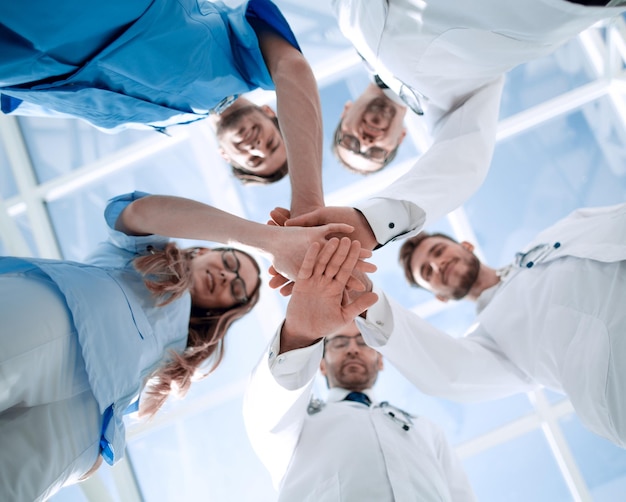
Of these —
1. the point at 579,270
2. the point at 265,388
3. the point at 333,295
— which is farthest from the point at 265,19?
the point at 579,270

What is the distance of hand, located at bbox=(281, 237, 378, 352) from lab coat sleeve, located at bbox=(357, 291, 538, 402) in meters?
0.39

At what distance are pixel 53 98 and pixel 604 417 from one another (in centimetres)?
211

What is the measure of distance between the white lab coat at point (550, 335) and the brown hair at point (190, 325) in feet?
2.23

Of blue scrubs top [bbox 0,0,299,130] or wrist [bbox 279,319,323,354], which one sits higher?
blue scrubs top [bbox 0,0,299,130]

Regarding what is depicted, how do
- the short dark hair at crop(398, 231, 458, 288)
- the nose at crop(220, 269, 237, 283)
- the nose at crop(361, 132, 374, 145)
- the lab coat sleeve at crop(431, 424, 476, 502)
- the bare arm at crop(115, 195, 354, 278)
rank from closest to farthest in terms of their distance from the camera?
the bare arm at crop(115, 195, 354, 278) < the lab coat sleeve at crop(431, 424, 476, 502) < the nose at crop(220, 269, 237, 283) < the nose at crop(361, 132, 374, 145) < the short dark hair at crop(398, 231, 458, 288)

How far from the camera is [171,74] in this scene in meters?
1.56

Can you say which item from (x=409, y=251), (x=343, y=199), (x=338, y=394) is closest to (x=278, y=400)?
(x=338, y=394)

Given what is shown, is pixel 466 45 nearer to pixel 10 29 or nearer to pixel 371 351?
pixel 10 29

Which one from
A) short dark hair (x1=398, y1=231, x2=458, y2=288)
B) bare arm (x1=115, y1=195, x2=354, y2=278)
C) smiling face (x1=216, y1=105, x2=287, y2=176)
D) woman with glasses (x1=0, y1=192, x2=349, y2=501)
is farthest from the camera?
short dark hair (x1=398, y1=231, x2=458, y2=288)

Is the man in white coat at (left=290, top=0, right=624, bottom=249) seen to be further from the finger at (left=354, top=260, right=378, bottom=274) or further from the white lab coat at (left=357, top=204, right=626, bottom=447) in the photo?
the white lab coat at (left=357, top=204, right=626, bottom=447)

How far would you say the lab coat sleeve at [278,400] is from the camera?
5.12ft

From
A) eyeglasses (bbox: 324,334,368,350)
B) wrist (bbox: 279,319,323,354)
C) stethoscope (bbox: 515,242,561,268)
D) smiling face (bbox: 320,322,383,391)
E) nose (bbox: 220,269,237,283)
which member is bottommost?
smiling face (bbox: 320,322,383,391)

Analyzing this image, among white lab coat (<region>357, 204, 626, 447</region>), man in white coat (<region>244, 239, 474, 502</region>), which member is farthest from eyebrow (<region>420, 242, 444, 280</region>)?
man in white coat (<region>244, 239, 474, 502</region>)

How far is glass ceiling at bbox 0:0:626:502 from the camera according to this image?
3.26 m
